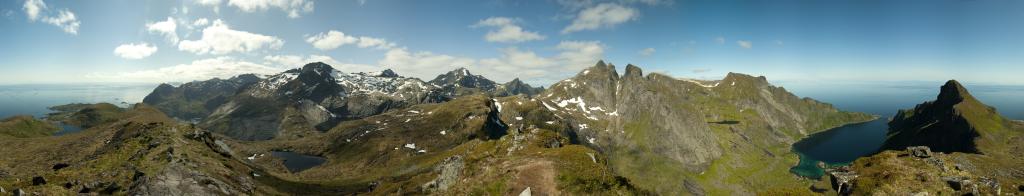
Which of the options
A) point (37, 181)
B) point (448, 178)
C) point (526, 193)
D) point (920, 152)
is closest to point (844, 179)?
point (920, 152)

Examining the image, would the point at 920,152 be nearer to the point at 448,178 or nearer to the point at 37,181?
the point at 448,178

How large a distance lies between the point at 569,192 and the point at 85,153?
192277 mm

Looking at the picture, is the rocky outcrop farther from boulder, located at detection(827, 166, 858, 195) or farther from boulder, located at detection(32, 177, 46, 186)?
boulder, located at detection(32, 177, 46, 186)

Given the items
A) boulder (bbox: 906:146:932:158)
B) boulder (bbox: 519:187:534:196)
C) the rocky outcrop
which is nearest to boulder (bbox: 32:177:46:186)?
the rocky outcrop

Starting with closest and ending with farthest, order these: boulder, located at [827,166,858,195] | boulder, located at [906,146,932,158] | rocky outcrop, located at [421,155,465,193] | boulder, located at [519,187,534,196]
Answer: boulder, located at [827,166,858,195], boulder, located at [906,146,932,158], boulder, located at [519,187,534,196], rocky outcrop, located at [421,155,465,193]

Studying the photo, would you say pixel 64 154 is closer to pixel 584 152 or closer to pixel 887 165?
pixel 584 152

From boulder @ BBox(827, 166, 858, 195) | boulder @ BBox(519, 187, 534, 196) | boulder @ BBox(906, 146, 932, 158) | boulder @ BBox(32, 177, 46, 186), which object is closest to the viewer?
boulder @ BBox(827, 166, 858, 195)

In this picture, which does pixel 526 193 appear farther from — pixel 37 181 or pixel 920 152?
pixel 37 181

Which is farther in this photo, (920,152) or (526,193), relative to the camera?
(920,152)

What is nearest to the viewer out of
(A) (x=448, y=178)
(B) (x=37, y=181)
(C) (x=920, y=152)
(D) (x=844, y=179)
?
(D) (x=844, y=179)

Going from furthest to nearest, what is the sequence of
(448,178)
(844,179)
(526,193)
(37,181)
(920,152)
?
(448,178), (37,181), (920,152), (526,193), (844,179)

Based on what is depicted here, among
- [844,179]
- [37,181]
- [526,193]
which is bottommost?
[526,193]

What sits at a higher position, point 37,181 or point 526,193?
point 37,181

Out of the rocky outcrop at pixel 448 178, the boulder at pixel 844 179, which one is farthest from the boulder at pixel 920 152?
the rocky outcrop at pixel 448 178
